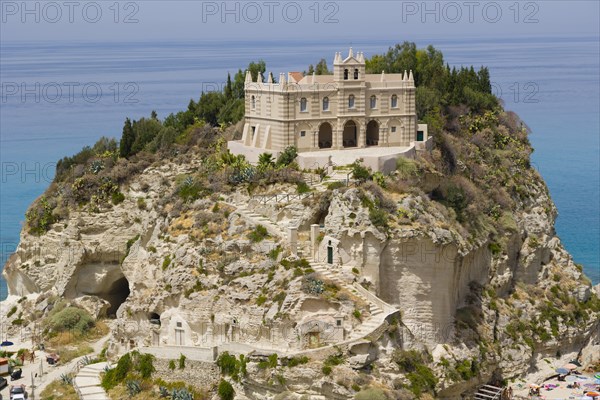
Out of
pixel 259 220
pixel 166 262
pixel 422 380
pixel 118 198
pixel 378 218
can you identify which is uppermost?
pixel 118 198

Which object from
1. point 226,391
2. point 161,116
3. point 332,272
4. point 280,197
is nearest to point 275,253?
point 332,272

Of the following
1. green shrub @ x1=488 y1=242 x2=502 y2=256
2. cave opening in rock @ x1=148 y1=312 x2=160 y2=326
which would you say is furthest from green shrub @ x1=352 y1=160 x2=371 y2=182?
cave opening in rock @ x1=148 y1=312 x2=160 y2=326

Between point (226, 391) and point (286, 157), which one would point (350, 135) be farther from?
point (226, 391)

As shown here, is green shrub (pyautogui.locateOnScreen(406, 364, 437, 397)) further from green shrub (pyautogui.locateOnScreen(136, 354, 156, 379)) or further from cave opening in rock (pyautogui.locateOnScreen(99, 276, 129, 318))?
cave opening in rock (pyautogui.locateOnScreen(99, 276, 129, 318))

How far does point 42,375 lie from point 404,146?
74.9ft

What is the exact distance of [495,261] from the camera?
68625mm

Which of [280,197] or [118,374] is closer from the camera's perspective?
[118,374]

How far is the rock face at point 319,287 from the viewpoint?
5619 cm

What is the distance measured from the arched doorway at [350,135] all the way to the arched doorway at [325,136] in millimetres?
859

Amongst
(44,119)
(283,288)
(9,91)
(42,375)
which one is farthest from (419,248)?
(9,91)

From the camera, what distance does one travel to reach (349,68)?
6731 centimetres

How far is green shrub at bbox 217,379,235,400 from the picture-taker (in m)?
55.8

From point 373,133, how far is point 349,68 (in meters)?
4.49

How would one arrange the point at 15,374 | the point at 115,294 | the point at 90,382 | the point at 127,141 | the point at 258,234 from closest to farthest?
the point at 90,382
the point at 258,234
the point at 15,374
the point at 115,294
the point at 127,141
